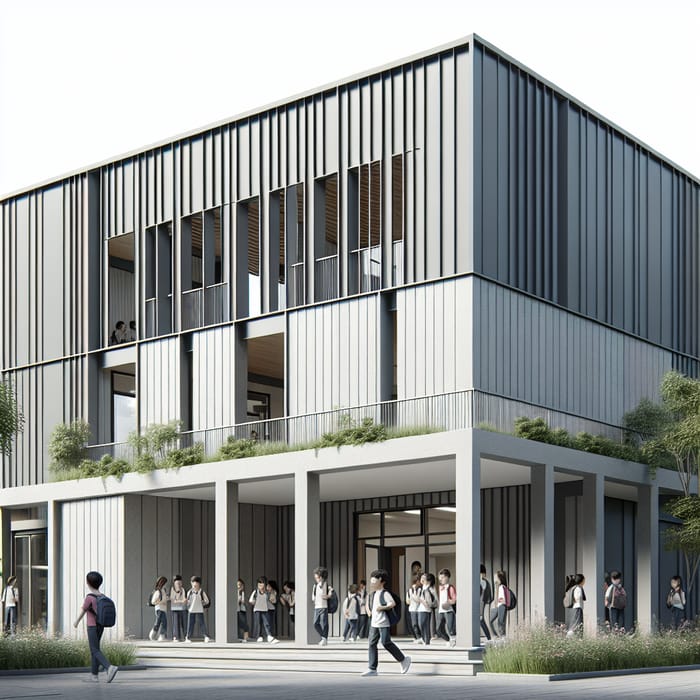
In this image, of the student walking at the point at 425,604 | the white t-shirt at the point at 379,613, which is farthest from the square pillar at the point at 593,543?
the white t-shirt at the point at 379,613

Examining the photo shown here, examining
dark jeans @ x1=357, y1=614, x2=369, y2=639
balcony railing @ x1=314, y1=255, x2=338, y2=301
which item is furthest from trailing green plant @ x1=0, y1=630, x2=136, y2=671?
balcony railing @ x1=314, y1=255, x2=338, y2=301

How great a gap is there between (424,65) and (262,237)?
6.03 meters

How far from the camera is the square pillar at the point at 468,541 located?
25.2 m

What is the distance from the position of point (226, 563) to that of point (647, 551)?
34.5 ft

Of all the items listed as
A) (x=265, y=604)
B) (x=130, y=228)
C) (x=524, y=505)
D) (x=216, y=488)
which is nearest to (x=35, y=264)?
(x=130, y=228)

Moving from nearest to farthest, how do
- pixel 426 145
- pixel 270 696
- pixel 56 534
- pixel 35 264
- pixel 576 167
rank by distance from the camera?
1. pixel 270 696
2. pixel 426 145
3. pixel 576 167
4. pixel 56 534
5. pixel 35 264

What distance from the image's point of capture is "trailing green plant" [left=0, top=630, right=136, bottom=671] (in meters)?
22.4

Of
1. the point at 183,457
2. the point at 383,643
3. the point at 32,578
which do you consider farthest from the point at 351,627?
the point at 32,578

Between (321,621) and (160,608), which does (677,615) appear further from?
(160,608)

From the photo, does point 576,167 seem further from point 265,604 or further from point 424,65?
point 265,604

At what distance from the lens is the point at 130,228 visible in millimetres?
35781

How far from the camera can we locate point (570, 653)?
21875 millimetres

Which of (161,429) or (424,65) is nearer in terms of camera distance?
(424,65)

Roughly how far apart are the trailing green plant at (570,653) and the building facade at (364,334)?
8.61ft
